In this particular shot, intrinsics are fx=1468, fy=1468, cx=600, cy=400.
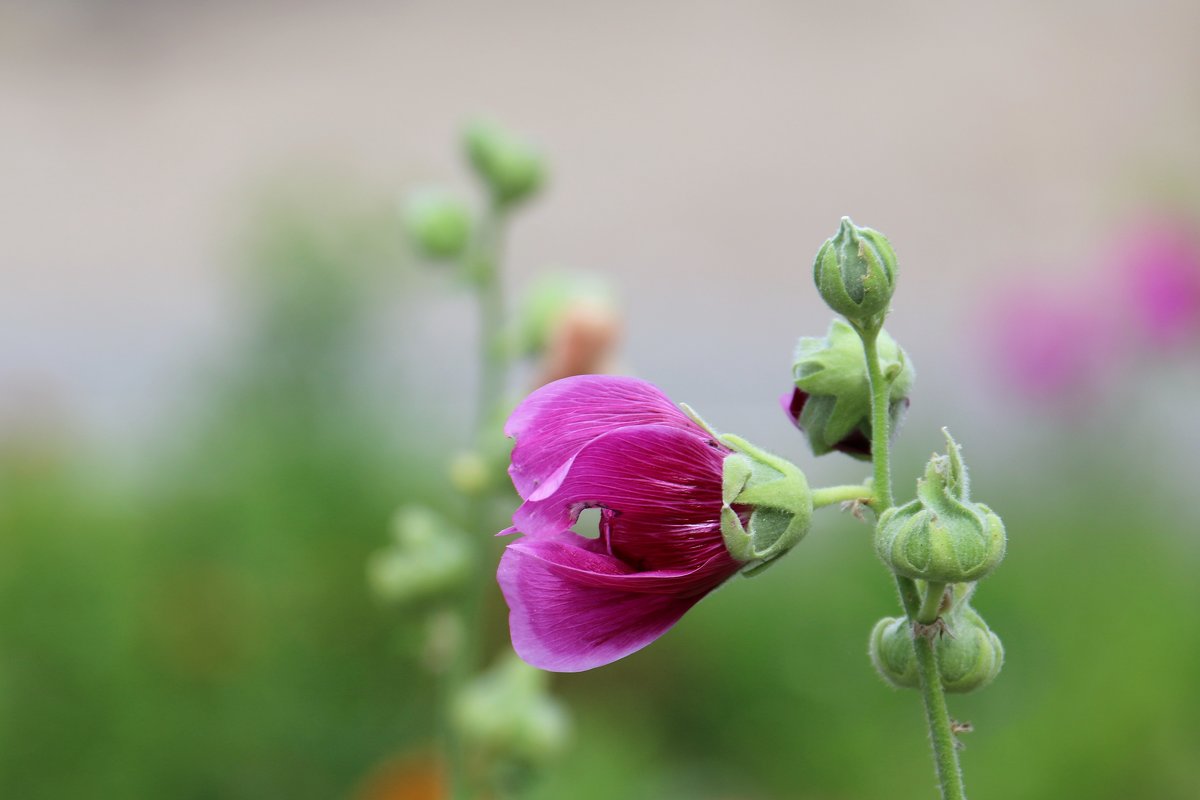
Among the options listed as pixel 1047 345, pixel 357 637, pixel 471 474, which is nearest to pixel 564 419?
pixel 471 474

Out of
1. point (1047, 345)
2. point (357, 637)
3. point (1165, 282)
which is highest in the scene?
point (1165, 282)

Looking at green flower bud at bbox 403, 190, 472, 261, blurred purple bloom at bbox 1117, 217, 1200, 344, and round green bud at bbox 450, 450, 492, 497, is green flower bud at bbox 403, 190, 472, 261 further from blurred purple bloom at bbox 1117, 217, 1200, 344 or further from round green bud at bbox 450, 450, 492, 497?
blurred purple bloom at bbox 1117, 217, 1200, 344

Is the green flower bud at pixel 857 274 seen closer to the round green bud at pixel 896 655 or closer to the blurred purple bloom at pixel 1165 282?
the round green bud at pixel 896 655

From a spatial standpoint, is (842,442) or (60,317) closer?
(842,442)

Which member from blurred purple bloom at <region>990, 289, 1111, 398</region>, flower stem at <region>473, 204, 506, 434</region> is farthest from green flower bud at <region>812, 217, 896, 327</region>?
blurred purple bloom at <region>990, 289, 1111, 398</region>

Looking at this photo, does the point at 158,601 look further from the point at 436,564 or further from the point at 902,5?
the point at 902,5

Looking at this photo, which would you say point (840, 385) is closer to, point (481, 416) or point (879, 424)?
point (879, 424)

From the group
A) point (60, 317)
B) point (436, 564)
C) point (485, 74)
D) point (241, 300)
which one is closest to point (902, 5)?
point (485, 74)
